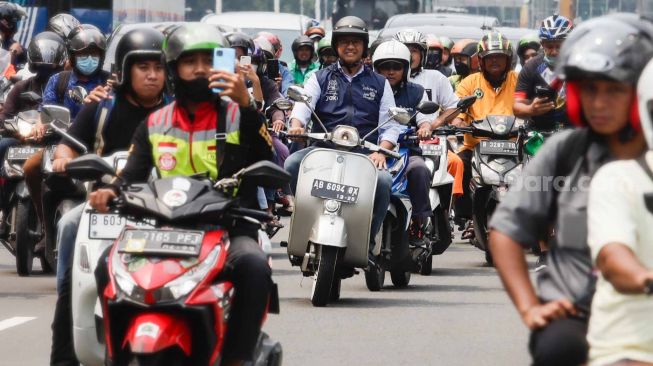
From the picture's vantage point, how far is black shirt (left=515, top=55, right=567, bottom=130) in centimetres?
1332

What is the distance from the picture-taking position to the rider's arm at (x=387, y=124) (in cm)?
1258

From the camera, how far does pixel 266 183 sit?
697 centimetres

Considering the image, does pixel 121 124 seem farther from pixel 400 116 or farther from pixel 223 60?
pixel 400 116

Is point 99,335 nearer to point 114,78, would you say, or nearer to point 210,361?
point 210,361

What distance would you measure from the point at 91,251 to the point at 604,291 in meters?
3.16

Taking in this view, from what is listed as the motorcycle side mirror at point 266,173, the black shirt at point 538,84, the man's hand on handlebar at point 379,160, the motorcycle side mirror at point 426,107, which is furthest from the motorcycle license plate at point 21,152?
the motorcycle side mirror at point 266,173

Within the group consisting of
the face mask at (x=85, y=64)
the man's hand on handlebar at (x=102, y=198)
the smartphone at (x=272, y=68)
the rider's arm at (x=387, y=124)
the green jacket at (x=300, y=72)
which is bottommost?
the green jacket at (x=300, y=72)

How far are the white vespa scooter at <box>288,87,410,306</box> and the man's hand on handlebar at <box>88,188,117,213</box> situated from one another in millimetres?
4878

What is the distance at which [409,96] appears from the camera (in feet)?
45.1

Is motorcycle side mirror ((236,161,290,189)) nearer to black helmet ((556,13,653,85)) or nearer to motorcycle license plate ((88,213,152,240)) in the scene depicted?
motorcycle license plate ((88,213,152,240))

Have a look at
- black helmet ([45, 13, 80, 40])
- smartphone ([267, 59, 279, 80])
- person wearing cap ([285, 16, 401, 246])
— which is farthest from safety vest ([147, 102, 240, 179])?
smartphone ([267, 59, 279, 80])

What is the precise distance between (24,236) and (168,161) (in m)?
6.70

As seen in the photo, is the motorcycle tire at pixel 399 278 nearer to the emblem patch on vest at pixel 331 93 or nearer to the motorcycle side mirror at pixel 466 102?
the motorcycle side mirror at pixel 466 102

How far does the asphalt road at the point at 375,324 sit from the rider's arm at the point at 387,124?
105 centimetres
